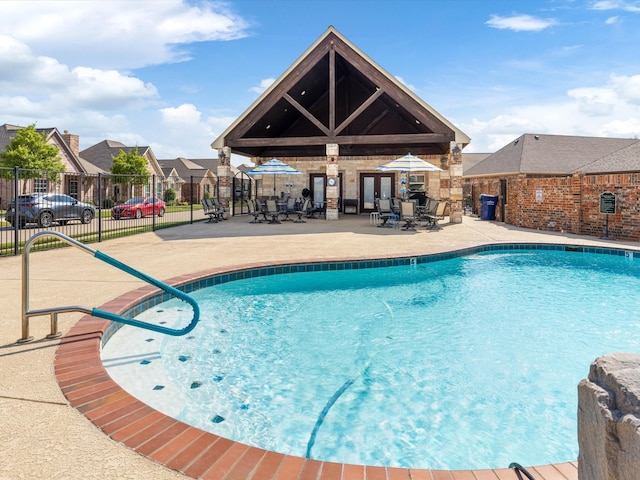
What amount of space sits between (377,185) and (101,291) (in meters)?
19.8

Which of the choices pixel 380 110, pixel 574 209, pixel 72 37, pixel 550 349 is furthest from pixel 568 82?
pixel 72 37

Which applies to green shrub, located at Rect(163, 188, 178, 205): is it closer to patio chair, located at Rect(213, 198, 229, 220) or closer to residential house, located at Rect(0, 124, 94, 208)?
residential house, located at Rect(0, 124, 94, 208)

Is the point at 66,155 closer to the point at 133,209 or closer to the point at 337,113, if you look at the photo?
the point at 133,209

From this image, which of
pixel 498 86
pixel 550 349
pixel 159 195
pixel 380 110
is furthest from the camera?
pixel 159 195

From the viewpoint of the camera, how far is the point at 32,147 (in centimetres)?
A: 3017

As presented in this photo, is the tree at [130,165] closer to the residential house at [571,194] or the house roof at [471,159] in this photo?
the residential house at [571,194]

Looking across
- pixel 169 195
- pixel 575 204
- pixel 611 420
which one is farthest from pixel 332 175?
pixel 169 195

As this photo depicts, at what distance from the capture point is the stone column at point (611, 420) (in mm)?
1271

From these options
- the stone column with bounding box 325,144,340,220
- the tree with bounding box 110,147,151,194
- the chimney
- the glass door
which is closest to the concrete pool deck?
the stone column with bounding box 325,144,340,220

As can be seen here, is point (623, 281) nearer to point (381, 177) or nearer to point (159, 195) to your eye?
point (381, 177)

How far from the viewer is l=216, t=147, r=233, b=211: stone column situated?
19641mm

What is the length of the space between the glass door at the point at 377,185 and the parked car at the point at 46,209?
1433cm

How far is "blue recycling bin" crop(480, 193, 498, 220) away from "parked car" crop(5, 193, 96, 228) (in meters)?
18.2

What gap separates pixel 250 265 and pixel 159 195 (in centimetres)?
3785
